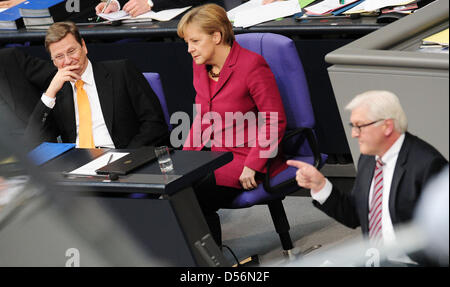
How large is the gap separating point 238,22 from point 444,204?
2762 mm

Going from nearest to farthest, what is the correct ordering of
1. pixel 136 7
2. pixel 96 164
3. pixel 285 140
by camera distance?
1. pixel 96 164
2. pixel 285 140
3. pixel 136 7

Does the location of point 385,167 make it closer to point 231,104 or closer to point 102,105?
point 231,104

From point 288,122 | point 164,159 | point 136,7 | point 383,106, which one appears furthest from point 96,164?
point 136,7

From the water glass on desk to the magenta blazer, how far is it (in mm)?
463

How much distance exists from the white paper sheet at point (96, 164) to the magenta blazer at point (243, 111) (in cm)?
43

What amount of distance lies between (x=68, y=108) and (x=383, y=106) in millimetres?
2213

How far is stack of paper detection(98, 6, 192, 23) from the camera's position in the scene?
435 cm

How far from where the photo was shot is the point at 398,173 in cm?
148

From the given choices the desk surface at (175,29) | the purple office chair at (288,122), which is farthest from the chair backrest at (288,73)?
the desk surface at (175,29)

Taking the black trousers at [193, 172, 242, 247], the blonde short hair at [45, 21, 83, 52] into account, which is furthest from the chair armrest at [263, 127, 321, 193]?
the blonde short hair at [45, 21, 83, 52]

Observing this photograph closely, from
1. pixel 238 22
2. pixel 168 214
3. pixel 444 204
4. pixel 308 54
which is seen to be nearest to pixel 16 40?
pixel 238 22

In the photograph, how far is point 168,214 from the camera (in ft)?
8.43

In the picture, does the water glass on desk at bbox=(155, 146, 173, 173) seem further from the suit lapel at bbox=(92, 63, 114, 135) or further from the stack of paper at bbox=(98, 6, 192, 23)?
the stack of paper at bbox=(98, 6, 192, 23)

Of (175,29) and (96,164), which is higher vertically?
(175,29)
